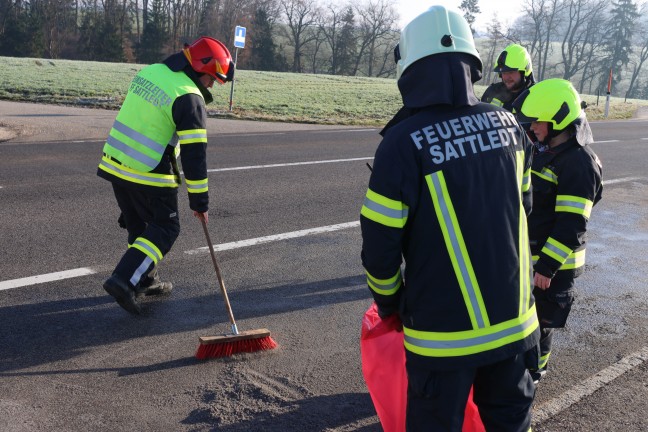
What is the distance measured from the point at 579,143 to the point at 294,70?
66.3 m

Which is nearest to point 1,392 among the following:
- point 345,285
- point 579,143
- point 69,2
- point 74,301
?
point 74,301

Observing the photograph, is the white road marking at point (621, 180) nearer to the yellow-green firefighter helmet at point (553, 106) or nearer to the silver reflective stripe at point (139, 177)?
the yellow-green firefighter helmet at point (553, 106)

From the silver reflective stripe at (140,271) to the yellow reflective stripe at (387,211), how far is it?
9.19 feet

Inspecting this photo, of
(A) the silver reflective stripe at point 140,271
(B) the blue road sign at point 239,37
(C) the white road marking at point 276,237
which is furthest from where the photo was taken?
(B) the blue road sign at point 239,37

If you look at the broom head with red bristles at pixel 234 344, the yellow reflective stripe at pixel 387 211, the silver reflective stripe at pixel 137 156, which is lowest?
the broom head with red bristles at pixel 234 344

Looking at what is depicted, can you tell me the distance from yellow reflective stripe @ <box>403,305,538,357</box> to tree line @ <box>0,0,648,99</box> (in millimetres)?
51442

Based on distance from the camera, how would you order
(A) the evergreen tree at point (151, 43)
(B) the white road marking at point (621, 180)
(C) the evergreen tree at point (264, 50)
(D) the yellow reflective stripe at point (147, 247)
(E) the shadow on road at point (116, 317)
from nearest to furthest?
(E) the shadow on road at point (116, 317) → (D) the yellow reflective stripe at point (147, 247) → (B) the white road marking at point (621, 180) → (A) the evergreen tree at point (151, 43) → (C) the evergreen tree at point (264, 50)

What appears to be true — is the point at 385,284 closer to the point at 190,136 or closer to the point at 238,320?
the point at 190,136

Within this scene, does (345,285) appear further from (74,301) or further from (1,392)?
(1,392)

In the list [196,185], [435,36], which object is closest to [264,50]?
[196,185]

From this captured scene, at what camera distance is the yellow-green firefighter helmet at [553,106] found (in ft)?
12.0

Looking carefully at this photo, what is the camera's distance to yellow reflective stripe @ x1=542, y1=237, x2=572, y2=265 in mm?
3607

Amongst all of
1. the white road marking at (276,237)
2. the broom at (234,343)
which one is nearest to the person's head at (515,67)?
the white road marking at (276,237)

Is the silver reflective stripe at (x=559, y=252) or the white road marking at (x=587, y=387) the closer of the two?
the silver reflective stripe at (x=559, y=252)
